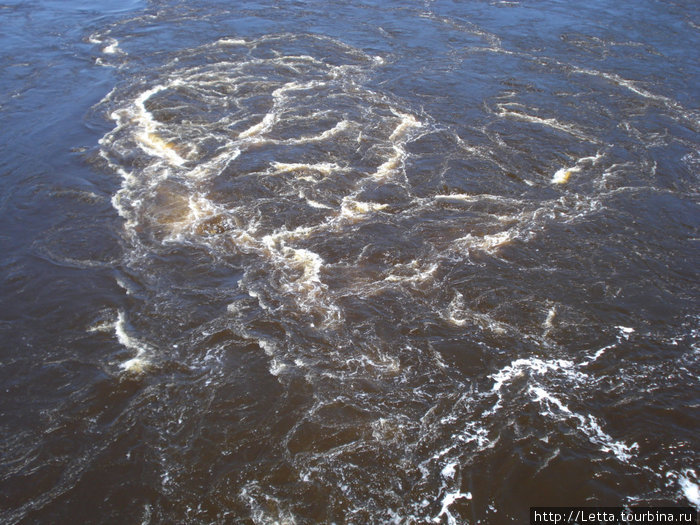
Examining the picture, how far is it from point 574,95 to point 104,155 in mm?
19418

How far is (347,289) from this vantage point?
40.0 feet

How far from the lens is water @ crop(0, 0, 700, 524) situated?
8.52m

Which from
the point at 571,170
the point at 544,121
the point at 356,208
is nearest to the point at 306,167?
the point at 356,208

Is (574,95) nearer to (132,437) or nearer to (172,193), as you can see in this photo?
(172,193)

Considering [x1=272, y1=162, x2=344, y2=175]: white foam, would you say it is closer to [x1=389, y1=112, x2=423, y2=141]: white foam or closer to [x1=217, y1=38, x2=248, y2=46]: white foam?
[x1=389, y1=112, x2=423, y2=141]: white foam

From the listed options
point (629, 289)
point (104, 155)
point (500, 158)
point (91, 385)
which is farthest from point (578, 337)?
point (104, 155)

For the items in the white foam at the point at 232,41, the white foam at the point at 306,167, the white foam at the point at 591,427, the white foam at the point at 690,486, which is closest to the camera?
the white foam at the point at 690,486

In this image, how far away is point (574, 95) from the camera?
21125 mm

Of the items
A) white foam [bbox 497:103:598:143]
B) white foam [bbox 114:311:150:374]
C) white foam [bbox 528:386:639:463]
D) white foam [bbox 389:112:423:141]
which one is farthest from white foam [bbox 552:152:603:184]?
white foam [bbox 114:311:150:374]

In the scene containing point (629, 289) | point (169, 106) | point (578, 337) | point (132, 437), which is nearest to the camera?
point (132, 437)

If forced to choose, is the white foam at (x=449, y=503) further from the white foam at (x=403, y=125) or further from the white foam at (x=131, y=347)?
the white foam at (x=403, y=125)

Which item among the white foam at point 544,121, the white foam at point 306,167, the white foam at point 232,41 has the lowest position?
the white foam at point 306,167

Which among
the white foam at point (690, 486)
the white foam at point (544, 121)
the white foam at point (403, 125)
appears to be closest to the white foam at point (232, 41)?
the white foam at point (403, 125)

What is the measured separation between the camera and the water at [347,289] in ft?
27.9
